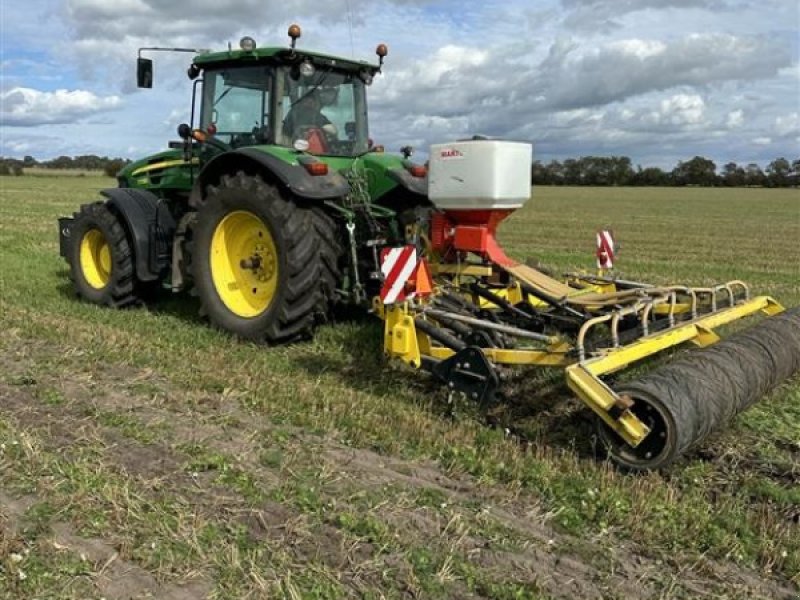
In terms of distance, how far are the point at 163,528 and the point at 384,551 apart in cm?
86

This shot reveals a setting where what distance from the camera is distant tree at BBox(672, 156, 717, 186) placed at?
251 feet

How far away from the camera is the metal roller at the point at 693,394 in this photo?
3621 mm

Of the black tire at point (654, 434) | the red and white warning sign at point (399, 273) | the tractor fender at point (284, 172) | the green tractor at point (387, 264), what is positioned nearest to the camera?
the black tire at point (654, 434)

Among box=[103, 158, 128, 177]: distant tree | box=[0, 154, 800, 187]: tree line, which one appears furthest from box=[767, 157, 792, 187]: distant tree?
box=[103, 158, 128, 177]: distant tree

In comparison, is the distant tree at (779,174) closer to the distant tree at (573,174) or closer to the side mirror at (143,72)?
the distant tree at (573,174)

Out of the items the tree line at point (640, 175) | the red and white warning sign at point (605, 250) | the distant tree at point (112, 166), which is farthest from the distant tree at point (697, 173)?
the red and white warning sign at point (605, 250)

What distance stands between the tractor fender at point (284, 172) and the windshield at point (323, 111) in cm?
39

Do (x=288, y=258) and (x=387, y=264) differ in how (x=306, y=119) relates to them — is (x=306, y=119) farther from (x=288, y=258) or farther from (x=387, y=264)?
(x=387, y=264)

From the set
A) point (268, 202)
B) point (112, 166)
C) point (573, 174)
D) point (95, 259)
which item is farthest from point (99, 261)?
point (573, 174)

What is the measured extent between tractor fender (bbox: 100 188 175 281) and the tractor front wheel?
102 cm

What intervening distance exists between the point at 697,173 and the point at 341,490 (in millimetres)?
80448

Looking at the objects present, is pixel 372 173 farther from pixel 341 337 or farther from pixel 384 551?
pixel 384 551

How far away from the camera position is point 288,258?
18.6 ft

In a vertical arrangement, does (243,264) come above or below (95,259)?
above
